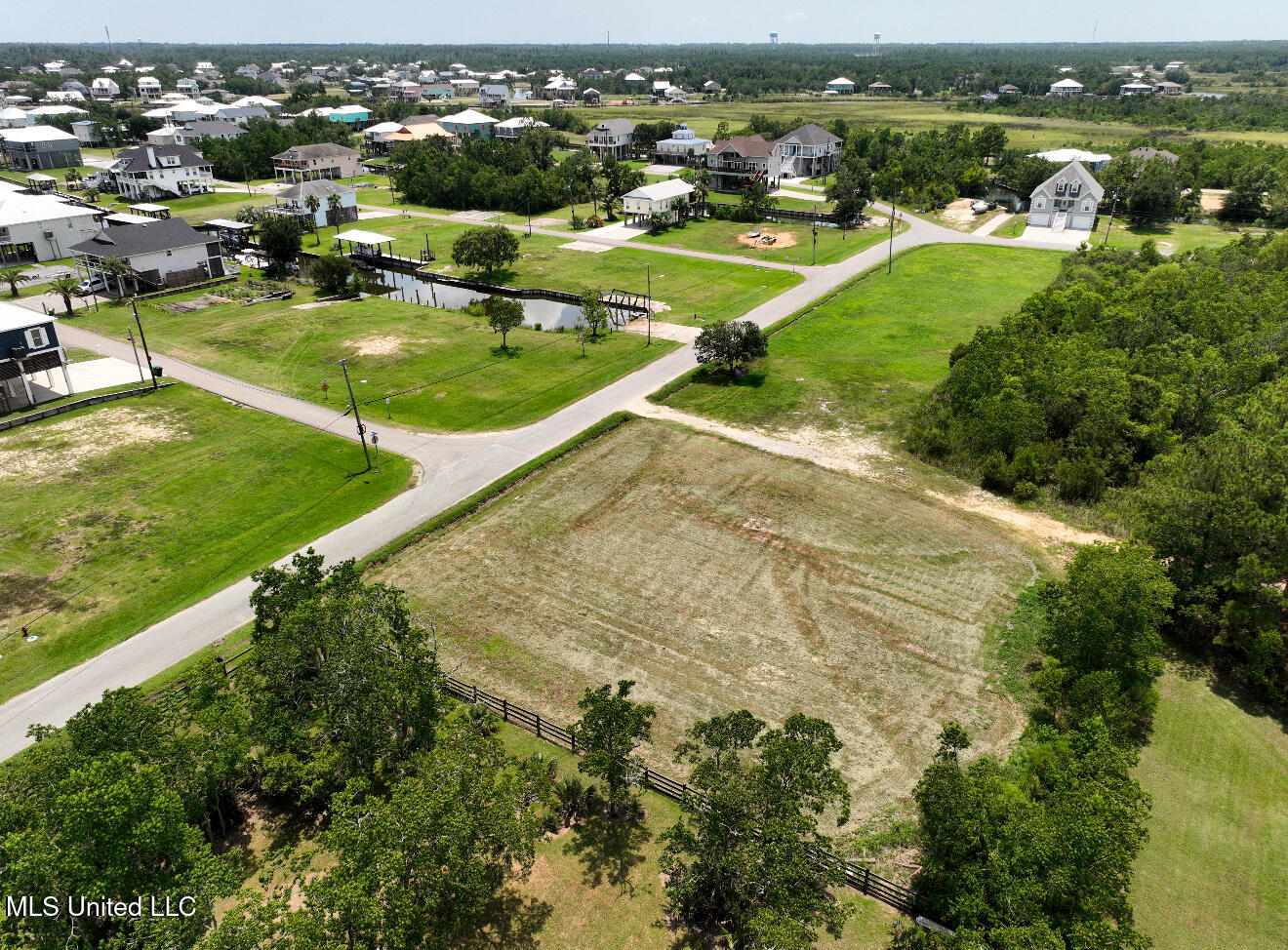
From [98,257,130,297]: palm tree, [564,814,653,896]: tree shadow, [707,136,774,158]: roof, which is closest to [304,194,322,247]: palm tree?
[98,257,130,297]: palm tree

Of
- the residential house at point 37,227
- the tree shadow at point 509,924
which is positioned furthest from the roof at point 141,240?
the tree shadow at point 509,924

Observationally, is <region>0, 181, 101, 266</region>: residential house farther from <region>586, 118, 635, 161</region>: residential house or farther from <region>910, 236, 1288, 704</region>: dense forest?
<region>910, 236, 1288, 704</region>: dense forest

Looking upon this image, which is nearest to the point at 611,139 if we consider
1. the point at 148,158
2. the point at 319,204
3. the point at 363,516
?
the point at 319,204

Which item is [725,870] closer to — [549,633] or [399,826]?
[399,826]

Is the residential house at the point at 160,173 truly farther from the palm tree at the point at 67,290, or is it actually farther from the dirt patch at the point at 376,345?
the dirt patch at the point at 376,345

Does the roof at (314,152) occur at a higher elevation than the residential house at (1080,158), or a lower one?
higher

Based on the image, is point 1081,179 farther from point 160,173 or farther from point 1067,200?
point 160,173

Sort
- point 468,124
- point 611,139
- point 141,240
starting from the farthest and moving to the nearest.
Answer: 1. point 468,124
2. point 611,139
3. point 141,240
